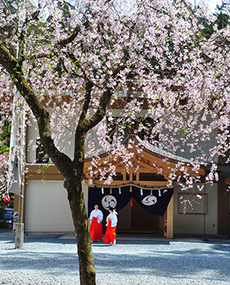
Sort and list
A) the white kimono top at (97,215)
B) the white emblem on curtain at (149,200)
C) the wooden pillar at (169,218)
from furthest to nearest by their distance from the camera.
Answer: the wooden pillar at (169,218) → the white emblem on curtain at (149,200) → the white kimono top at (97,215)

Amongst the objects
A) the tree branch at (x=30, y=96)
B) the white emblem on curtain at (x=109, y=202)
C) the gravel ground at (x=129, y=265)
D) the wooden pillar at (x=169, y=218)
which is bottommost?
Answer: the gravel ground at (x=129, y=265)

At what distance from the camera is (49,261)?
8875 millimetres

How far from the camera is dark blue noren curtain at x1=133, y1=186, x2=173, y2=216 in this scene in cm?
1447

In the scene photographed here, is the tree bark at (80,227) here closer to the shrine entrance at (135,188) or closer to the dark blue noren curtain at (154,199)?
the shrine entrance at (135,188)

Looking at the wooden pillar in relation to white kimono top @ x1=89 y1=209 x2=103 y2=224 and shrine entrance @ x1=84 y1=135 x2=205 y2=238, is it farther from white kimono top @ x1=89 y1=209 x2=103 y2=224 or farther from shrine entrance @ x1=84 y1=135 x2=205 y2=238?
white kimono top @ x1=89 y1=209 x2=103 y2=224

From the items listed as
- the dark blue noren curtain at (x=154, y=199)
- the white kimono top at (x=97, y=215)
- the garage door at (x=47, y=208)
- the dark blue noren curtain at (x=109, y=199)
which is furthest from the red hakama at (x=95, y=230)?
the garage door at (x=47, y=208)

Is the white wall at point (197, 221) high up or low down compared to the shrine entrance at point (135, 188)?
down

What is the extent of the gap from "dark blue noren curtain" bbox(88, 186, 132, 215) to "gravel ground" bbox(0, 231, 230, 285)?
187 cm

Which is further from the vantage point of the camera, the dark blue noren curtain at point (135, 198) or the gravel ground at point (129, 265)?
the dark blue noren curtain at point (135, 198)

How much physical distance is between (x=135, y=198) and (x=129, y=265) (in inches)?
230

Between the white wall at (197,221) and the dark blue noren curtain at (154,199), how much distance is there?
200cm

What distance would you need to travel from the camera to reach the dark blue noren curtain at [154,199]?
47.5ft

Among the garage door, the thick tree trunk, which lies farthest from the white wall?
the thick tree trunk

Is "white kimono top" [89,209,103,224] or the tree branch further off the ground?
the tree branch
